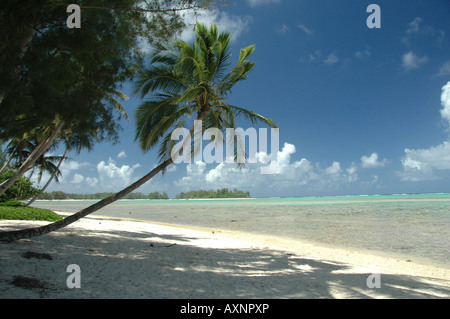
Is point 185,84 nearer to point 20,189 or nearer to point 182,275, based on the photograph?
point 182,275

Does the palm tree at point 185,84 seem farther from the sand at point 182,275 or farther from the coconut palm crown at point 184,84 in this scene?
the sand at point 182,275

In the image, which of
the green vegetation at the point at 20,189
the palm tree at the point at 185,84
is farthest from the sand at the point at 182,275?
the green vegetation at the point at 20,189

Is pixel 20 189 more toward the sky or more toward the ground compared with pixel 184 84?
more toward the ground

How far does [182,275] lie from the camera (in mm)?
5117

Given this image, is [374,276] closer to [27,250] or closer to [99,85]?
[99,85]

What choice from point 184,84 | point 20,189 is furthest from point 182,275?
point 20,189

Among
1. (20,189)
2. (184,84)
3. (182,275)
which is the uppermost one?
(184,84)

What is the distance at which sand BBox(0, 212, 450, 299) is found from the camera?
4.05 meters

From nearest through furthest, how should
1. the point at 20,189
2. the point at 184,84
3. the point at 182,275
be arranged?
1. the point at 182,275
2. the point at 184,84
3. the point at 20,189

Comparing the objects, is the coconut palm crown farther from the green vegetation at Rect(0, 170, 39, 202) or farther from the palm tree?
the green vegetation at Rect(0, 170, 39, 202)

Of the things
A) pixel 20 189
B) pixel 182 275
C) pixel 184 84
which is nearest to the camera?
pixel 182 275

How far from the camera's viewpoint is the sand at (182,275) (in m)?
4.05

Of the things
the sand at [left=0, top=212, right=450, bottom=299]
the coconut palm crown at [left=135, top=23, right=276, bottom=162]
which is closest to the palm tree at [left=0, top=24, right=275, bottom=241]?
the coconut palm crown at [left=135, top=23, right=276, bottom=162]

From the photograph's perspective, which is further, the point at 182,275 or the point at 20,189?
the point at 20,189
